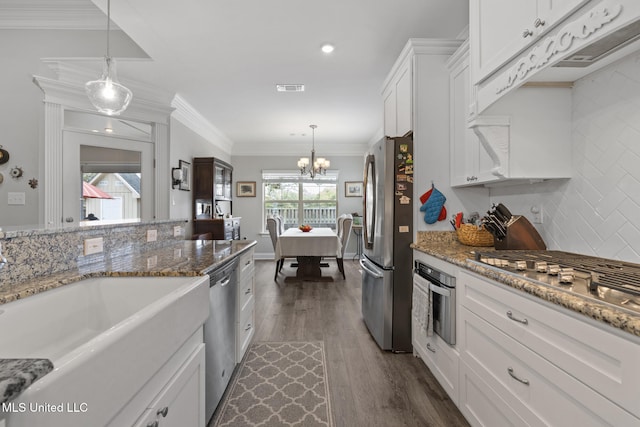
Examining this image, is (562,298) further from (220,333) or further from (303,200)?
(303,200)

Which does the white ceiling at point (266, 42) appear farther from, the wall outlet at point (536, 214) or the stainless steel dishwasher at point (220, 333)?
the stainless steel dishwasher at point (220, 333)

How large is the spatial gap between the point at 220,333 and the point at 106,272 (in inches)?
27.4

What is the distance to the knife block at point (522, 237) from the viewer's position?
1.80 m

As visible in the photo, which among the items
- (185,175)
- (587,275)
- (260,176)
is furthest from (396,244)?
(260,176)

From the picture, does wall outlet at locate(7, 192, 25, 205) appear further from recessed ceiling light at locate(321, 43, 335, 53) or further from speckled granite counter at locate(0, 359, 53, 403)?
speckled granite counter at locate(0, 359, 53, 403)

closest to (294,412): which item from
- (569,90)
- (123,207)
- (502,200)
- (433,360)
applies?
(433,360)

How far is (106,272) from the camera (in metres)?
1.31

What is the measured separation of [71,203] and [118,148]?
0.86 meters

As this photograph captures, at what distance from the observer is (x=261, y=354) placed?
2.38 m

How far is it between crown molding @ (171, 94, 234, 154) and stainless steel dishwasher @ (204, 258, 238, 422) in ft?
10.6

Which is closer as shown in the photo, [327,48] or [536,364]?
[536,364]

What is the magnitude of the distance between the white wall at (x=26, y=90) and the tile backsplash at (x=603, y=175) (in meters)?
3.90

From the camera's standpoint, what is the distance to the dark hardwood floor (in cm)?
168

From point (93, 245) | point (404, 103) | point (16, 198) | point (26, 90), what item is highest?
point (26, 90)
